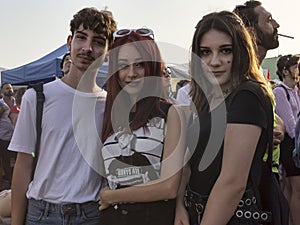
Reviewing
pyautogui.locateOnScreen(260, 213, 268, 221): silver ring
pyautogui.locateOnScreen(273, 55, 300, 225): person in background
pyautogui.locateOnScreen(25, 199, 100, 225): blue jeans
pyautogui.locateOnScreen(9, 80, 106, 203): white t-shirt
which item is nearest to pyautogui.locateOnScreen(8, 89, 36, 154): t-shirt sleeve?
pyautogui.locateOnScreen(9, 80, 106, 203): white t-shirt

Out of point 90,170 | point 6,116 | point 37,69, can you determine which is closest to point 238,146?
point 90,170

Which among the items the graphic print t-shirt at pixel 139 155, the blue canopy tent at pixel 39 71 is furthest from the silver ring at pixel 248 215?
the blue canopy tent at pixel 39 71

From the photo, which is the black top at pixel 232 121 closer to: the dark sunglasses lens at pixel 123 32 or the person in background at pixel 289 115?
the dark sunglasses lens at pixel 123 32

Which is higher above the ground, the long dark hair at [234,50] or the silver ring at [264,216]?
the long dark hair at [234,50]

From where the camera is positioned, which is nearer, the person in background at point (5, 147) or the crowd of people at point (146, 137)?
the crowd of people at point (146, 137)

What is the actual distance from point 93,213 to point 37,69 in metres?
7.31

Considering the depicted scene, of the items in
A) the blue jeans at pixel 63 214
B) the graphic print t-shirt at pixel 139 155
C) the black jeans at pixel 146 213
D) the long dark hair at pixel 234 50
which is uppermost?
the long dark hair at pixel 234 50

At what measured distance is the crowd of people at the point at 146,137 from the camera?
5.60ft

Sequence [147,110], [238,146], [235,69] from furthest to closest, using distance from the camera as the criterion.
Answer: [147,110] < [235,69] < [238,146]

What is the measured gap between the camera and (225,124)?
5.63ft

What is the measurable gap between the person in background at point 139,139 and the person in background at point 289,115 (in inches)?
92.5

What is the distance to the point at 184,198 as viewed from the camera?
190 cm

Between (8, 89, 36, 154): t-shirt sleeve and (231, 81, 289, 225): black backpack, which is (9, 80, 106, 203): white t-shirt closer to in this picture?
(8, 89, 36, 154): t-shirt sleeve

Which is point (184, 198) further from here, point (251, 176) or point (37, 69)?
point (37, 69)
